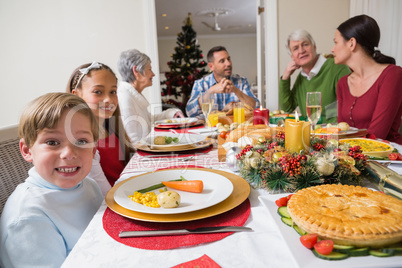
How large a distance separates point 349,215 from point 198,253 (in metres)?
0.29

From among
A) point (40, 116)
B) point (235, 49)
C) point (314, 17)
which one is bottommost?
point (40, 116)

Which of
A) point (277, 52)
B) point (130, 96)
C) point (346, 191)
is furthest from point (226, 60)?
point (346, 191)

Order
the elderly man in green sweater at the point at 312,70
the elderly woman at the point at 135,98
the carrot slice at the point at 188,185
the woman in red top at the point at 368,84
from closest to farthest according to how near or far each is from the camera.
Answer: the carrot slice at the point at 188,185
the woman in red top at the point at 368,84
the elderly woman at the point at 135,98
the elderly man in green sweater at the point at 312,70

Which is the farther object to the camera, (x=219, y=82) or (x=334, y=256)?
(x=219, y=82)

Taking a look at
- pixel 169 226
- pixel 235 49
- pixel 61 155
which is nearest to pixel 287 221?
pixel 169 226

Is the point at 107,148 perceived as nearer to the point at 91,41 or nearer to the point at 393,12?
the point at 91,41

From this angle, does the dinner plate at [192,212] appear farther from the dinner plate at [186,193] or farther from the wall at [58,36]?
the wall at [58,36]

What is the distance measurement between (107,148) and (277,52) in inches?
121

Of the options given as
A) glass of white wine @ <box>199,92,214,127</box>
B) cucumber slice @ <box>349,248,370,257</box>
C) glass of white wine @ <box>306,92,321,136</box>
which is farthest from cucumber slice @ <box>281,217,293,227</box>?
glass of white wine @ <box>199,92,214,127</box>

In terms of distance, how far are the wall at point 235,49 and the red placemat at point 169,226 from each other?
39.5ft

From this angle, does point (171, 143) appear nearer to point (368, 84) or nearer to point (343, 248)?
point (343, 248)

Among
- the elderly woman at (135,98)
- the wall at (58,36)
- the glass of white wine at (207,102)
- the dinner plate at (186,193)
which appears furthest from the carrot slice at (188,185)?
the wall at (58,36)

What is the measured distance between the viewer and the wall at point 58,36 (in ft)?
12.4

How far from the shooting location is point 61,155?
846 mm
